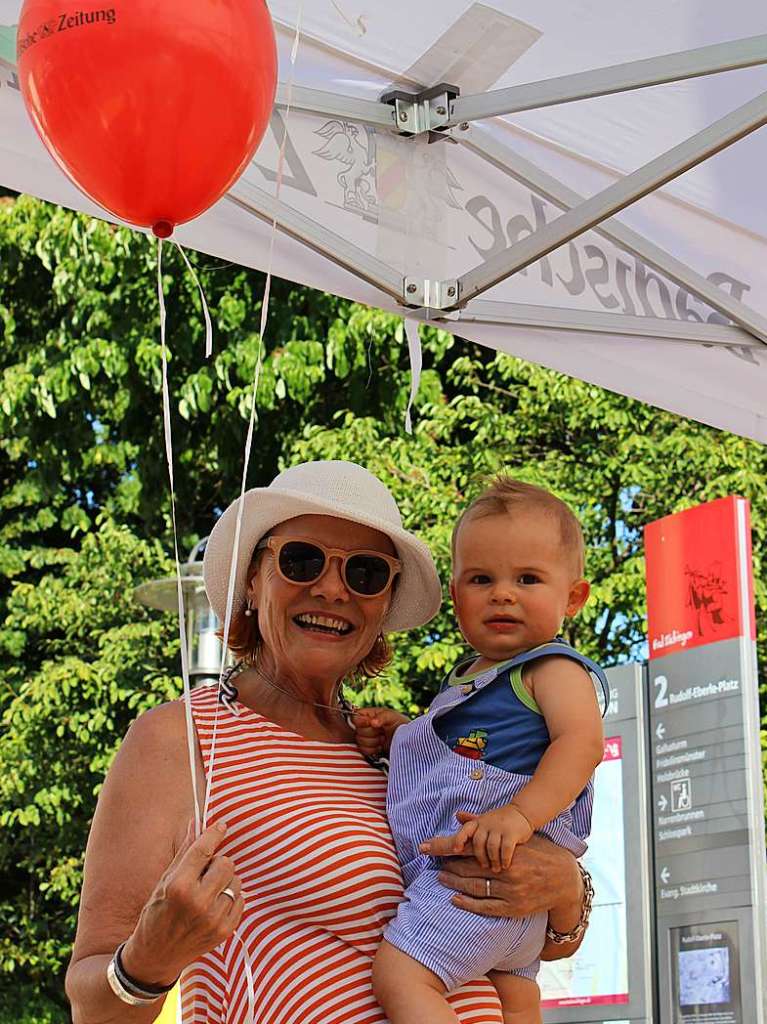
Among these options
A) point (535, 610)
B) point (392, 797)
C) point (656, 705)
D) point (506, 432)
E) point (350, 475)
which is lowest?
point (392, 797)

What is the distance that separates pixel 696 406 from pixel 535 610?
Answer: 1.58m

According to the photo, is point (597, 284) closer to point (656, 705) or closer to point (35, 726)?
point (656, 705)

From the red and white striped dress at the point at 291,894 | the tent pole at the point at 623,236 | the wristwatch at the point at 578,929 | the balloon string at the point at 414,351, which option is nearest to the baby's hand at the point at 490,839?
the red and white striped dress at the point at 291,894

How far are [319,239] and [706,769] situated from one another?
16.8 feet

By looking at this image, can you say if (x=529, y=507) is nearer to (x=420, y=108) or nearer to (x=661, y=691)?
(x=420, y=108)

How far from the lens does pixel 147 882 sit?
239 cm

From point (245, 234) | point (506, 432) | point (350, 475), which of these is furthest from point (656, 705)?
point (350, 475)

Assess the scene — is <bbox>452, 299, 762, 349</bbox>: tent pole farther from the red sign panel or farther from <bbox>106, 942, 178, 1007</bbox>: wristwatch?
the red sign panel

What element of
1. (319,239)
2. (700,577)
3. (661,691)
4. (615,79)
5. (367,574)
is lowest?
(367,574)

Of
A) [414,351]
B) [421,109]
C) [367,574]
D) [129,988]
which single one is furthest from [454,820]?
[421,109]

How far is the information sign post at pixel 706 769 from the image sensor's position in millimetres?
7684

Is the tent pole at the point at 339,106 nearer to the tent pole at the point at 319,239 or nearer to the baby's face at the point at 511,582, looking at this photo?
the tent pole at the point at 319,239

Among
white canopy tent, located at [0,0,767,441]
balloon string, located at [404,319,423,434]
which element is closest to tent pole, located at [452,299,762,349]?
white canopy tent, located at [0,0,767,441]

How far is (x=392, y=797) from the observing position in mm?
2684
